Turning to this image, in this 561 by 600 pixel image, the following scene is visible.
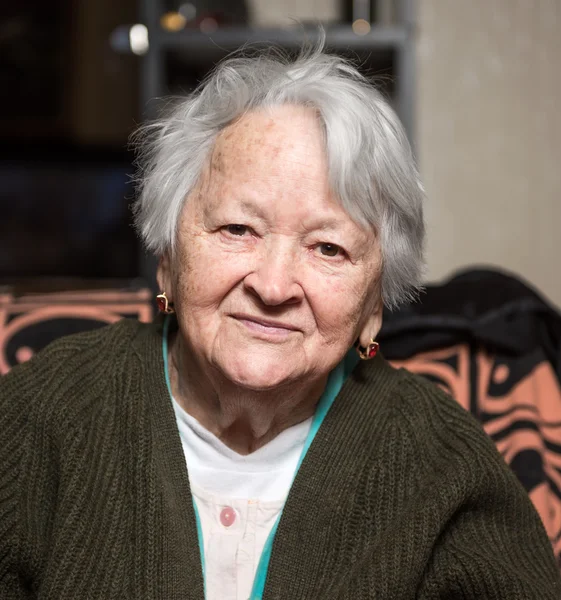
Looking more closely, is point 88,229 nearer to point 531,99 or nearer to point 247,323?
point 531,99

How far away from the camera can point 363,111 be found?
1.13 meters

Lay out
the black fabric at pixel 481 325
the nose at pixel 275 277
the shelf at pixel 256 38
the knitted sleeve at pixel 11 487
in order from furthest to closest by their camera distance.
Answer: the shelf at pixel 256 38
the black fabric at pixel 481 325
the knitted sleeve at pixel 11 487
the nose at pixel 275 277

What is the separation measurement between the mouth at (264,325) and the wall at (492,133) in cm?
140

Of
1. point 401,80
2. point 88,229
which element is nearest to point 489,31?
point 401,80

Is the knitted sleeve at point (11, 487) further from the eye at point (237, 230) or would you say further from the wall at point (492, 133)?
the wall at point (492, 133)

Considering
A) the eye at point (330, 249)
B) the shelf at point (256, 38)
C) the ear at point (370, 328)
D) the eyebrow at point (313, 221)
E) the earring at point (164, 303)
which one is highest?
the shelf at point (256, 38)

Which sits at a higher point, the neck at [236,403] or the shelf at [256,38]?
the shelf at [256,38]

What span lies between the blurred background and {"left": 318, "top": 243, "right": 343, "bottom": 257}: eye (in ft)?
3.53

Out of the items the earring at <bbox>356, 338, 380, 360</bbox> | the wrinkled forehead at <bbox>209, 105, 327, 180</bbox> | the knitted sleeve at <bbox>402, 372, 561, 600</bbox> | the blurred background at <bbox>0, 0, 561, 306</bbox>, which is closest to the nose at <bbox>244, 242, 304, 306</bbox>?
the wrinkled forehead at <bbox>209, 105, 327, 180</bbox>

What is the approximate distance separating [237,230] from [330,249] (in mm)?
136

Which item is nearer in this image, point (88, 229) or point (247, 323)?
point (247, 323)

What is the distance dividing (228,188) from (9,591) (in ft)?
2.29

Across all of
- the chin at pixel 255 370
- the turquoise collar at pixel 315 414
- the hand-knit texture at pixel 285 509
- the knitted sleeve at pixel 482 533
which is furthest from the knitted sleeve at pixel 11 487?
the knitted sleeve at pixel 482 533

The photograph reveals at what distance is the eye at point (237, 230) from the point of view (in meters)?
1.12
